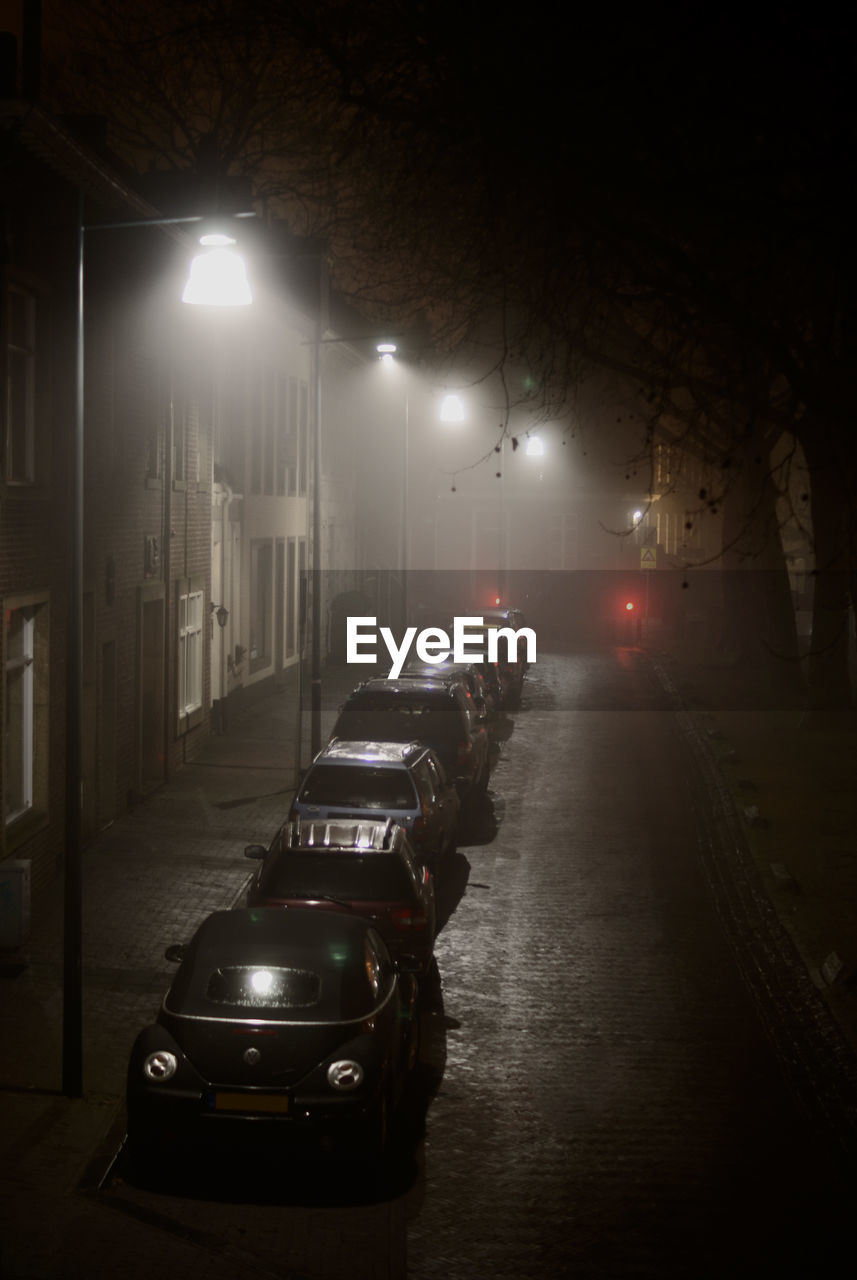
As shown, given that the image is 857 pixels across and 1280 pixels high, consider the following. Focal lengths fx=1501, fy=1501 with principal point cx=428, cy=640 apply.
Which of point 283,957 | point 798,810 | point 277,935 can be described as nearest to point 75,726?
point 277,935

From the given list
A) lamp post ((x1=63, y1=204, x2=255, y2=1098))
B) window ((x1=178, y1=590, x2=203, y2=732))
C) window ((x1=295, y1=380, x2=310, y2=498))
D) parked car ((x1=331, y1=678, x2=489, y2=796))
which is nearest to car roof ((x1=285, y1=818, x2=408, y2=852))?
lamp post ((x1=63, y1=204, x2=255, y2=1098))

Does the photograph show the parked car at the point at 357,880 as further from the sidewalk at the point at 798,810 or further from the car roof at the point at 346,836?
the sidewalk at the point at 798,810

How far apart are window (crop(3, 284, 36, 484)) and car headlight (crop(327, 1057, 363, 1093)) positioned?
8235 mm

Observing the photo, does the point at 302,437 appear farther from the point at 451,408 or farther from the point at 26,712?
the point at 26,712

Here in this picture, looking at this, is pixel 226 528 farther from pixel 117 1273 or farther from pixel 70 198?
pixel 117 1273

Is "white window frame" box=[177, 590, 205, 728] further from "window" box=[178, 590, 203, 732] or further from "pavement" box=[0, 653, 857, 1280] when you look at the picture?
"pavement" box=[0, 653, 857, 1280]

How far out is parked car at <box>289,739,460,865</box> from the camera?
1584 cm

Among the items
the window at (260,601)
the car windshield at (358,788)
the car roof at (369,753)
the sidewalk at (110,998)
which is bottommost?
the sidewalk at (110,998)

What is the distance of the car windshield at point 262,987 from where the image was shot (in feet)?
29.5

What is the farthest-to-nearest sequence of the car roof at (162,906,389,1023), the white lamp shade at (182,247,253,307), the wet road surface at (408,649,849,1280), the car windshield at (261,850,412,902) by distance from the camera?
the car windshield at (261,850,412,902) < the white lamp shade at (182,247,253,307) < the car roof at (162,906,389,1023) < the wet road surface at (408,649,849,1280)

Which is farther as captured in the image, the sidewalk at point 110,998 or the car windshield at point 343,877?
the car windshield at point 343,877

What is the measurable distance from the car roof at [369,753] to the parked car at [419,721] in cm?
274

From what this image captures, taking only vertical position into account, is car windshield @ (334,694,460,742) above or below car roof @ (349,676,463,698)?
below

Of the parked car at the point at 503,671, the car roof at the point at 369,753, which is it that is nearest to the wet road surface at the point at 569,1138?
the car roof at the point at 369,753
